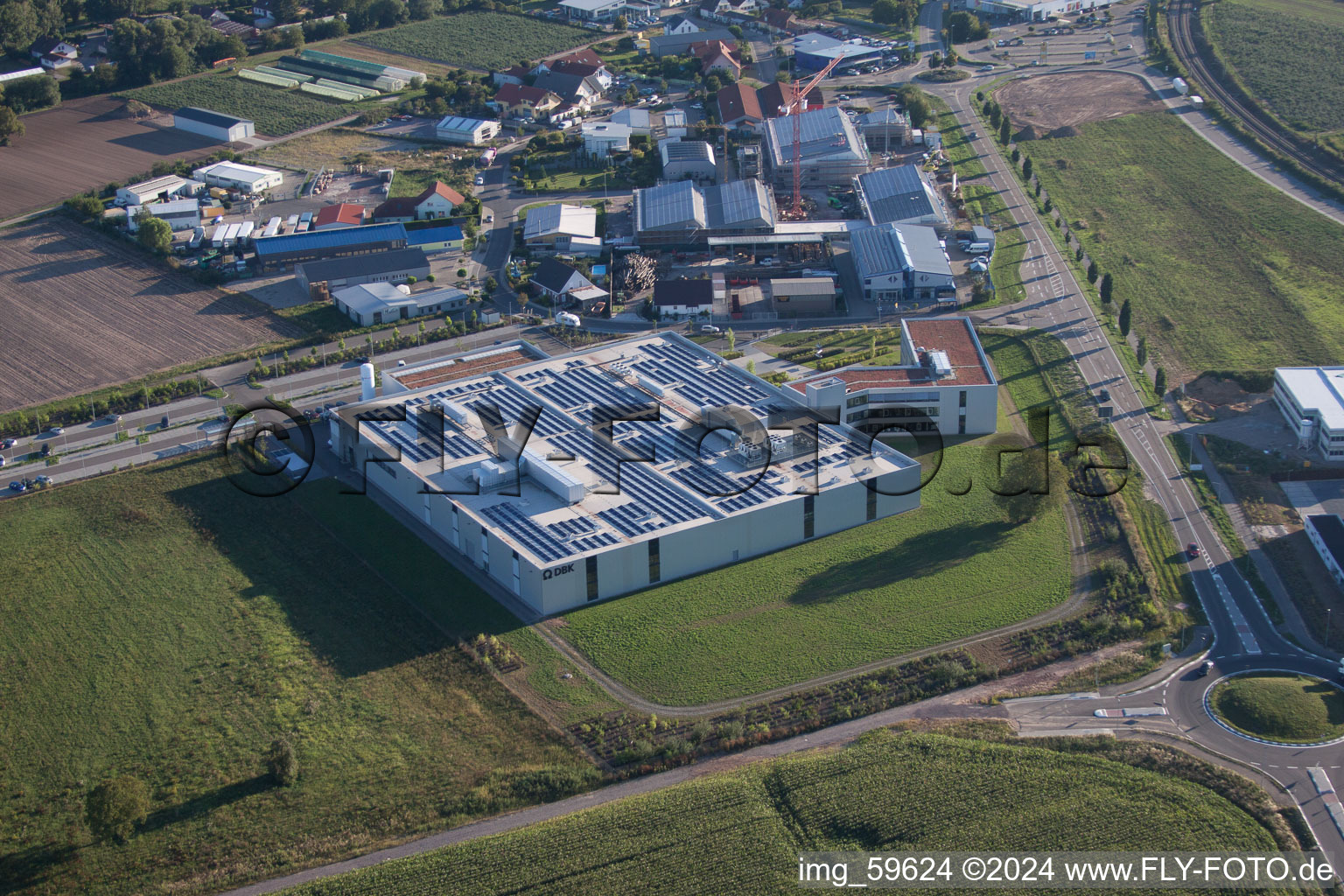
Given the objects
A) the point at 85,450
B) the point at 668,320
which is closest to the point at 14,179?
the point at 85,450

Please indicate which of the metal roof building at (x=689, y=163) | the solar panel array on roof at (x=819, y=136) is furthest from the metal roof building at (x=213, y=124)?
the solar panel array on roof at (x=819, y=136)

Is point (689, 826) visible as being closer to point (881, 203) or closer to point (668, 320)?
point (668, 320)

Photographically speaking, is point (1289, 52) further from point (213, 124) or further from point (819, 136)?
point (213, 124)

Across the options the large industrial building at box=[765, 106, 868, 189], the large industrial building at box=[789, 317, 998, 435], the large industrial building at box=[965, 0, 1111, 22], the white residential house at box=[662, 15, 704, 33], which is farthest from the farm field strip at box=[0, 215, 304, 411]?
the large industrial building at box=[965, 0, 1111, 22]

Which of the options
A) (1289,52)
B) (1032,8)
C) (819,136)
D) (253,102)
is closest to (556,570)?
(819,136)

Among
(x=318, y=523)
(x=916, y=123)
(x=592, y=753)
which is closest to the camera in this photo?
(x=592, y=753)

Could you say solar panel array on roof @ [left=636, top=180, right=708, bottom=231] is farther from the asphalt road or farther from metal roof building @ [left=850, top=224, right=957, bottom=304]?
the asphalt road

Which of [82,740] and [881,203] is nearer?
[82,740]

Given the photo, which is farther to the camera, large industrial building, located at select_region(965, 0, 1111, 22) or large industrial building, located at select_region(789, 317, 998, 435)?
large industrial building, located at select_region(965, 0, 1111, 22)
